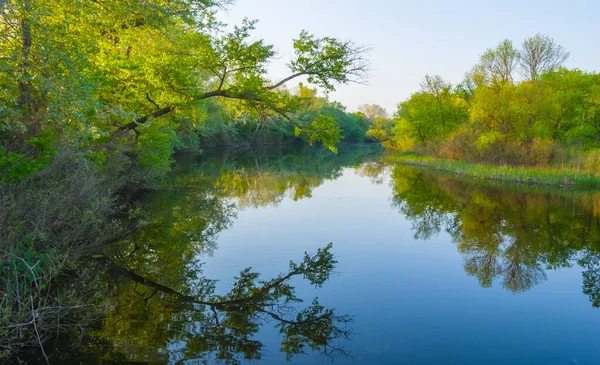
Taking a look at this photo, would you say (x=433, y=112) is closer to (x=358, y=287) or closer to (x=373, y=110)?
(x=358, y=287)

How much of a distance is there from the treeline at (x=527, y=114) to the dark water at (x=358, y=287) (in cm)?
1423

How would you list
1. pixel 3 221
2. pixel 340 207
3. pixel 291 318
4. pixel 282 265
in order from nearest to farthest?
pixel 3 221, pixel 291 318, pixel 282 265, pixel 340 207

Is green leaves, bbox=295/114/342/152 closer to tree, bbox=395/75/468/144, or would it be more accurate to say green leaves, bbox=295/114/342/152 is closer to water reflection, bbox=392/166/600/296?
water reflection, bbox=392/166/600/296

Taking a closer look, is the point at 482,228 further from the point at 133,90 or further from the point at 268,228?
the point at 133,90

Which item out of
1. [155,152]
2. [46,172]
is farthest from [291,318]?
[155,152]

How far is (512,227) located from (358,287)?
812 cm

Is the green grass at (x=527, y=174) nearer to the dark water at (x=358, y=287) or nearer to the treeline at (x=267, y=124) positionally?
the dark water at (x=358, y=287)

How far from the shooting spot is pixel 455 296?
8602mm

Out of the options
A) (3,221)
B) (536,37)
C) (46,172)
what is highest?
(536,37)

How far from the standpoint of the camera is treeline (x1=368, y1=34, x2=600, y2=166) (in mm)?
31359

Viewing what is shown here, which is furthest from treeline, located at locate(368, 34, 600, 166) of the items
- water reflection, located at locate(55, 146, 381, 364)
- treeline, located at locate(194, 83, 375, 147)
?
water reflection, located at locate(55, 146, 381, 364)

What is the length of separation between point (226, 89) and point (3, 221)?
33.6 ft

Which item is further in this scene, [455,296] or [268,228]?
[268,228]

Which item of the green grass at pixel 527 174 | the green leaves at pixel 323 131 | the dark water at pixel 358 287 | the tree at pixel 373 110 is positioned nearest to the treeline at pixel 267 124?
the green leaves at pixel 323 131
